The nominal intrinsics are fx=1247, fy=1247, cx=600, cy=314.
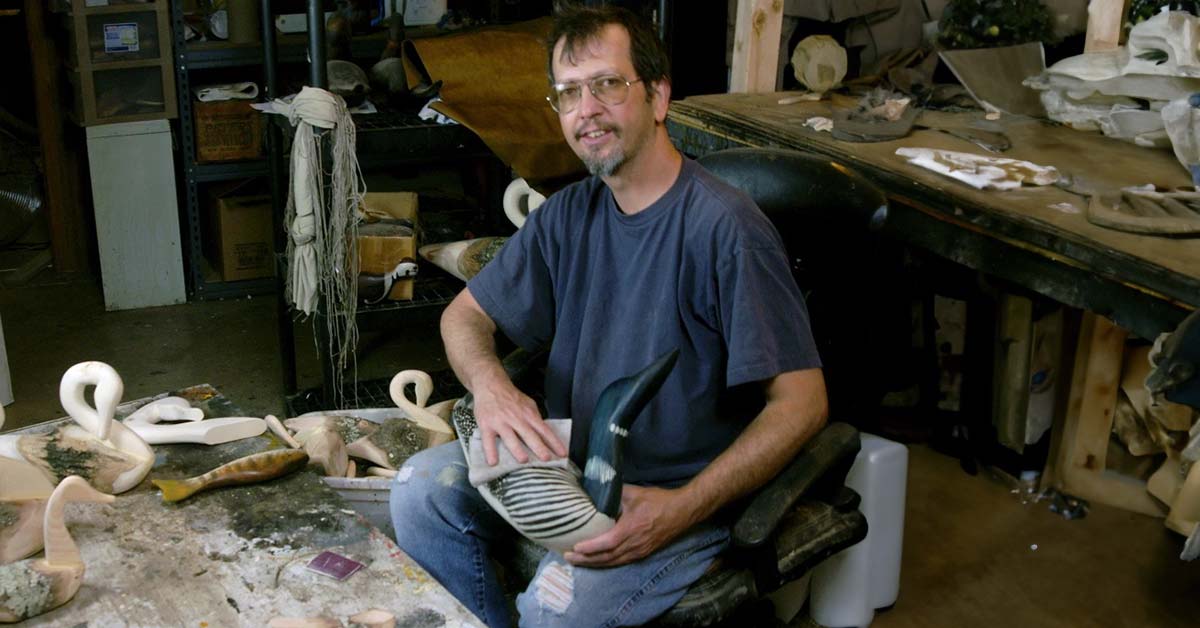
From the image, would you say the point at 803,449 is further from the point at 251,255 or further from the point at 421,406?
the point at 251,255

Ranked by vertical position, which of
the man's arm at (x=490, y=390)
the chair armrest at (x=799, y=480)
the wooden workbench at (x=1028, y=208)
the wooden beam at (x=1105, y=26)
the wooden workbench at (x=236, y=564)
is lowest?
the wooden workbench at (x=236, y=564)

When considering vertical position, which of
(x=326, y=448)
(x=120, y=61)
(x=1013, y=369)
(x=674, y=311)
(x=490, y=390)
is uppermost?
(x=120, y=61)

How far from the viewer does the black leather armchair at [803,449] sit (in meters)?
2.00

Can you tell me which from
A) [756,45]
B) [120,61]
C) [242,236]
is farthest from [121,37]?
[756,45]

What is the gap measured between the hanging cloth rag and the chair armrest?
1956 millimetres

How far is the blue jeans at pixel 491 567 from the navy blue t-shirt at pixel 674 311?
18 cm

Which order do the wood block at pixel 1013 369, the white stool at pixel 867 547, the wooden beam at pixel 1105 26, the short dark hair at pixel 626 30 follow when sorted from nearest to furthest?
the short dark hair at pixel 626 30
the white stool at pixel 867 547
the wood block at pixel 1013 369
the wooden beam at pixel 1105 26

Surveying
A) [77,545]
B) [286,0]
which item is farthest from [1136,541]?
[286,0]

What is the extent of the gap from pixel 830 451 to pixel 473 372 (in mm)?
667

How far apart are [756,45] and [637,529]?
8.62 ft

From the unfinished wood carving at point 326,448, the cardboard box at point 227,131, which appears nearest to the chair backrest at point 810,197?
the unfinished wood carving at point 326,448

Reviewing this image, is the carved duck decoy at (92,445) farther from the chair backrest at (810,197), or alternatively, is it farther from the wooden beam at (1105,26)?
the wooden beam at (1105,26)

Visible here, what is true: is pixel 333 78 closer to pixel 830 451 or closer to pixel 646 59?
pixel 646 59

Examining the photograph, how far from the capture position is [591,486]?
76.1 inches
